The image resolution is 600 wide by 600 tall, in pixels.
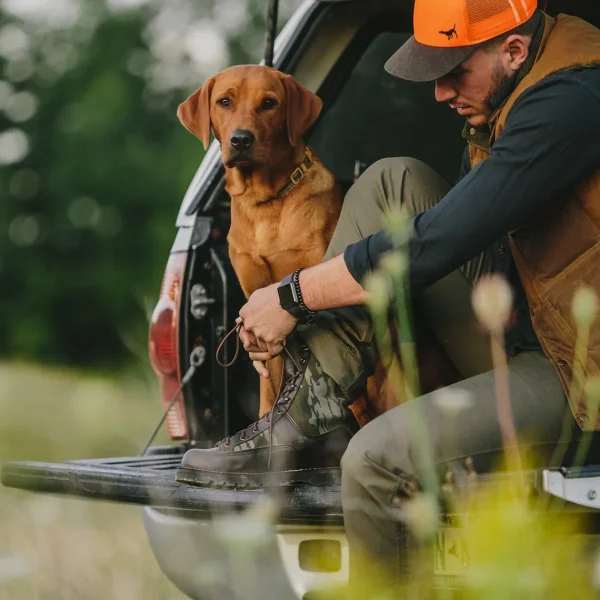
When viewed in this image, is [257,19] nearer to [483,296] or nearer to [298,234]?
[298,234]

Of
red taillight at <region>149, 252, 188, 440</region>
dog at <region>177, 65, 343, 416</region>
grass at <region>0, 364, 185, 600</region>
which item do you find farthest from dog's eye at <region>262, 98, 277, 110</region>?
grass at <region>0, 364, 185, 600</region>

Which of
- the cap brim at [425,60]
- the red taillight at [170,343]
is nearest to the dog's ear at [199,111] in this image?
the red taillight at [170,343]

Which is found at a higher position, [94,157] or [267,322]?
[94,157]

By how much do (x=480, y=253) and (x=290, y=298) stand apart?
1.40 ft

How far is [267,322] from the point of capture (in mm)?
2654

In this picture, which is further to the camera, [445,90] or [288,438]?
[288,438]

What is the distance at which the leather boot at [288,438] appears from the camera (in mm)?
2725

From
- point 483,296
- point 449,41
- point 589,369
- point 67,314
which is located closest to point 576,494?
point 589,369

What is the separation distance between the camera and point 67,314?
16969 mm

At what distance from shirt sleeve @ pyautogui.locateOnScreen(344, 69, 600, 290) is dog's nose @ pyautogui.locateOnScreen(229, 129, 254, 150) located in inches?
60.5

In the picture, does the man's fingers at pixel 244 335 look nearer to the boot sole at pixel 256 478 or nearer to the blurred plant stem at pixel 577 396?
the boot sole at pixel 256 478

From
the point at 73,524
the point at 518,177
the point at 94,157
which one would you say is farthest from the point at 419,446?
the point at 94,157

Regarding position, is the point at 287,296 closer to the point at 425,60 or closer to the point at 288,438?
the point at 288,438

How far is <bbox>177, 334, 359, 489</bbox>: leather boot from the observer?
8.94 feet
